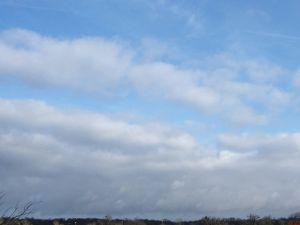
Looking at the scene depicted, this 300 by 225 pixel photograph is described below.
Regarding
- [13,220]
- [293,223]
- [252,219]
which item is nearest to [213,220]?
[252,219]

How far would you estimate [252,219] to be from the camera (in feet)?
570

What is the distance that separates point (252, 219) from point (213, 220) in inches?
497

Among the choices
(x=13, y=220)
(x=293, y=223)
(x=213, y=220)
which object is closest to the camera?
(x=13, y=220)

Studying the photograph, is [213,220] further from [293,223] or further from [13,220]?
[13,220]

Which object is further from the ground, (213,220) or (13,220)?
(213,220)

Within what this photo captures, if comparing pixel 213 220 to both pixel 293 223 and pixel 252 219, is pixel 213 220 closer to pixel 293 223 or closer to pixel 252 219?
pixel 252 219

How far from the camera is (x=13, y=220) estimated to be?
29.2m

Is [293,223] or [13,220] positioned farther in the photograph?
[293,223]

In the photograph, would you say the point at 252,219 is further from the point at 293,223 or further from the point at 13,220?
the point at 13,220

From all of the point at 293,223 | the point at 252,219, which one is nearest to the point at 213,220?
the point at 252,219

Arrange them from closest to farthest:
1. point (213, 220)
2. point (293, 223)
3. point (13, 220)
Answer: point (13, 220), point (213, 220), point (293, 223)

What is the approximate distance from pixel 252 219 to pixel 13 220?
498 feet

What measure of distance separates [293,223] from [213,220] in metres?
29.0

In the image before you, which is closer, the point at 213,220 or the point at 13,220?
the point at 13,220
